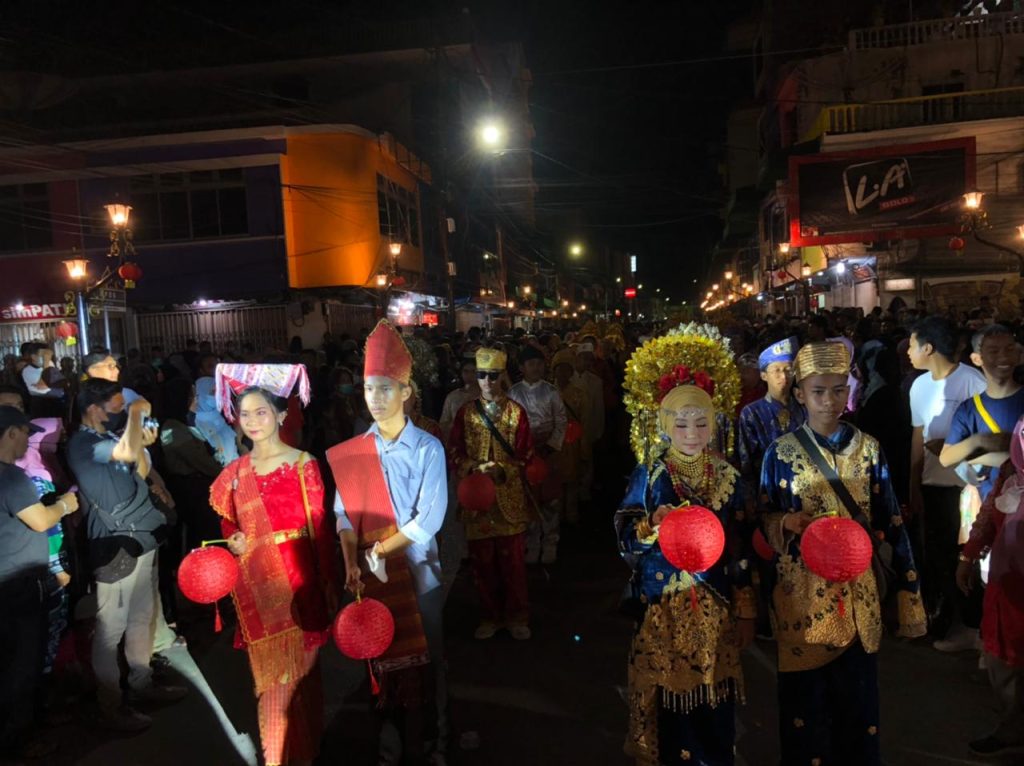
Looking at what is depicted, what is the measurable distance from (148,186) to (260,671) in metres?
20.2

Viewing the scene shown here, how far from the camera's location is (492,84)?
42.2 m

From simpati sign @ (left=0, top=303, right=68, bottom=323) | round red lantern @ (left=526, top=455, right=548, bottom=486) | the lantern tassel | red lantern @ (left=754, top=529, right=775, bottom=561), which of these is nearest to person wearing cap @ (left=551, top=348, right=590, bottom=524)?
round red lantern @ (left=526, top=455, right=548, bottom=486)

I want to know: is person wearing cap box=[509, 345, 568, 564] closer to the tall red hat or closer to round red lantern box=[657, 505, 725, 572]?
the tall red hat

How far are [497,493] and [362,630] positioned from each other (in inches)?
102

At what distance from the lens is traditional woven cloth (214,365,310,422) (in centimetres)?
370

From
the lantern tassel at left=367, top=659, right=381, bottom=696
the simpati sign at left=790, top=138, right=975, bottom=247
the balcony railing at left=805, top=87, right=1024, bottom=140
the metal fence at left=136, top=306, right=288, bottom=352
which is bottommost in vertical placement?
the lantern tassel at left=367, top=659, right=381, bottom=696

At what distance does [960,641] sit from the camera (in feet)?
16.3

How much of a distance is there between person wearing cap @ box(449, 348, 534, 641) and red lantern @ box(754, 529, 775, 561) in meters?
2.46

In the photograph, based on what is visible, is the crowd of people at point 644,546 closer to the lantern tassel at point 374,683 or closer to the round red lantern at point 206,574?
the lantern tassel at point 374,683

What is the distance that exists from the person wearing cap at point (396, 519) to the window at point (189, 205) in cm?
1874

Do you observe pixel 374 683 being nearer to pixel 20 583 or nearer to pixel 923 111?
pixel 20 583

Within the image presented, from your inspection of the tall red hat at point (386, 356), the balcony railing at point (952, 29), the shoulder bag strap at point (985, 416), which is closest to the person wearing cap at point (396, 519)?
the tall red hat at point (386, 356)

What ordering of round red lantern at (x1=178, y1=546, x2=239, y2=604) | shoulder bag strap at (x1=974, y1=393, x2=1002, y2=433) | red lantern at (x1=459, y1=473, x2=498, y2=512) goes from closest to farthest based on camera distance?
round red lantern at (x1=178, y1=546, x2=239, y2=604)
shoulder bag strap at (x1=974, y1=393, x2=1002, y2=433)
red lantern at (x1=459, y1=473, x2=498, y2=512)

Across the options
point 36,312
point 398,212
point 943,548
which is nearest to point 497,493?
point 943,548
